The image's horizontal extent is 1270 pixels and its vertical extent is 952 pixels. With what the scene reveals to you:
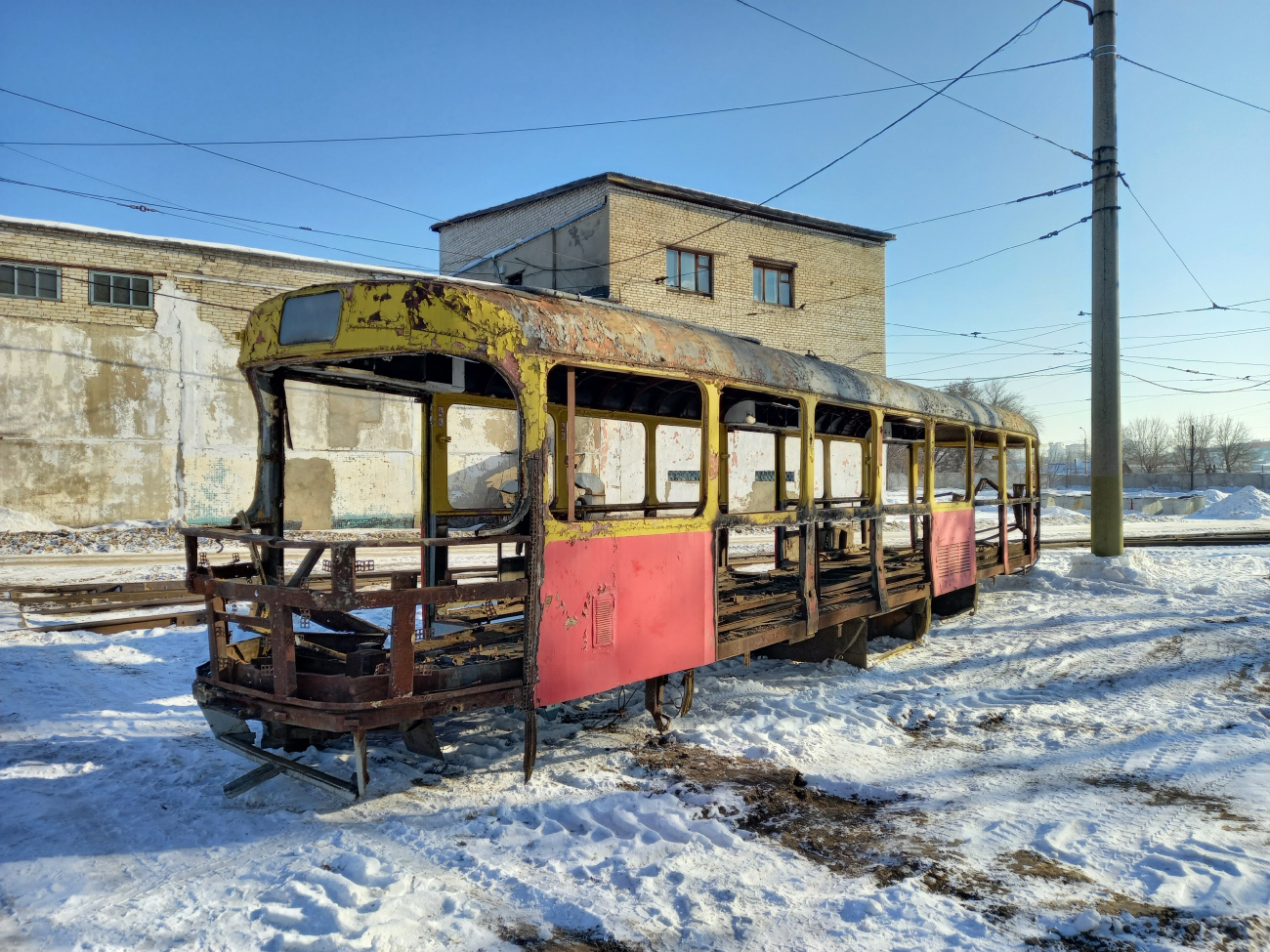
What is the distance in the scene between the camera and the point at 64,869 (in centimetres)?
324

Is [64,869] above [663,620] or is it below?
below

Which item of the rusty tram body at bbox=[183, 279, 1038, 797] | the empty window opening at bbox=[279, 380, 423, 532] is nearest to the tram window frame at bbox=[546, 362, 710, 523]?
the rusty tram body at bbox=[183, 279, 1038, 797]

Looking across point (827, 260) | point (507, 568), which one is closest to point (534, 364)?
point (507, 568)

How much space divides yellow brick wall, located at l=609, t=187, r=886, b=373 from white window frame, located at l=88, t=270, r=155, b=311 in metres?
11.2

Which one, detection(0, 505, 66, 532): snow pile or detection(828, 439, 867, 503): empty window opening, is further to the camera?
detection(828, 439, 867, 503): empty window opening

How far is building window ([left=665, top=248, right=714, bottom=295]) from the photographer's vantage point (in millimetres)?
22953

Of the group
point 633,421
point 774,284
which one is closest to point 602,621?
point 633,421

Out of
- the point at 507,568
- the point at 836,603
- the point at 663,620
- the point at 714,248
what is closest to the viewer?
the point at 663,620

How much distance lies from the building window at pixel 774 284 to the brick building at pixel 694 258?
0.03m

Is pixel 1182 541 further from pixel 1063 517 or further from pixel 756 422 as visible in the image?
pixel 756 422

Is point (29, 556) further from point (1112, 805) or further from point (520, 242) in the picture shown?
point (1112, 805)

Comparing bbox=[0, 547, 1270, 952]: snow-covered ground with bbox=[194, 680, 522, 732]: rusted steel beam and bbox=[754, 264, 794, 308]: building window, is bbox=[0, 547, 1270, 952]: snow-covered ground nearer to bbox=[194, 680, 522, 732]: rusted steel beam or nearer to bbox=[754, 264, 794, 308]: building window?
bbox=[194, 680, 522, 732]: rusted steel beam

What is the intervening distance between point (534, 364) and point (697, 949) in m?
2.68

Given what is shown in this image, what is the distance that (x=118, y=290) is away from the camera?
17.4 m
